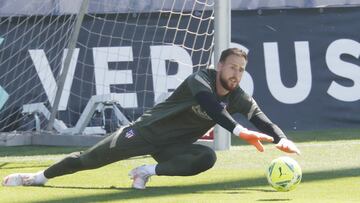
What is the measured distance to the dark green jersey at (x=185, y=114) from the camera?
→ 8.41 m

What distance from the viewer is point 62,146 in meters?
13.2

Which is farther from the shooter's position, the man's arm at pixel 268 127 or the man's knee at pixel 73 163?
the man's knee at pixel 73 163

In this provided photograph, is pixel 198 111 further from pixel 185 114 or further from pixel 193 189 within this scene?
pixel 193 189

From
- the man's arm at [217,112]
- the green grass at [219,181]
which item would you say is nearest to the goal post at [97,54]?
the green grass at [219,181]

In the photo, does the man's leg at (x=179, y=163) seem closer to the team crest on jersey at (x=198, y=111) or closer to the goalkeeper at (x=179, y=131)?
the goalkeeper at (x=179, y=131)

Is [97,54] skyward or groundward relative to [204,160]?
skyward

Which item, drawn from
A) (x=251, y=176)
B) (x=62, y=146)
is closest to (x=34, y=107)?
(x=62, y=146)

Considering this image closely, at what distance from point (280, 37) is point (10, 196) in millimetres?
7749

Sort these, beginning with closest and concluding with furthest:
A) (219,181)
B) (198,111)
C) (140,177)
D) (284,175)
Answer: (284,175)
(198,111)
(140,177)
(219,181)

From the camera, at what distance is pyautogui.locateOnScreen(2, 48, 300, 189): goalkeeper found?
325 inches

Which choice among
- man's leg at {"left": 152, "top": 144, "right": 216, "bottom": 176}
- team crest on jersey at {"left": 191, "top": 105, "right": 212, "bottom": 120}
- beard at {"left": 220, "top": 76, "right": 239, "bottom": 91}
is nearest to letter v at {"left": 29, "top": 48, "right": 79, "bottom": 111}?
man's leg at {"left": 152, "top": 144, "right": 216, "bottom": 176}

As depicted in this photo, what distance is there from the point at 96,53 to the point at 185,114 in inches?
258

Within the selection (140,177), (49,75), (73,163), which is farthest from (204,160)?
(49,75)

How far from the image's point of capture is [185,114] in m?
8.55
